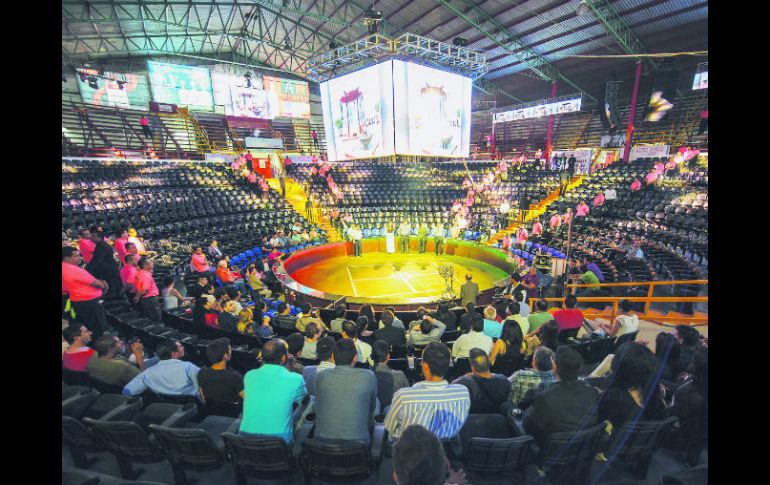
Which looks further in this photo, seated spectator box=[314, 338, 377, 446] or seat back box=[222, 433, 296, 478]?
seated spectator box=[314, 338, 377, 446]

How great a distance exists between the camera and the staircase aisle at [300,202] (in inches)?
695

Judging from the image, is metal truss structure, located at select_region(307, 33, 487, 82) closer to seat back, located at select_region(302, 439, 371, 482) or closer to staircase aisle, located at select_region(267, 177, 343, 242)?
staircase aisle, located at select_region(267, 177, 343, 242)

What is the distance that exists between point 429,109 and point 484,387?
10.5 metres

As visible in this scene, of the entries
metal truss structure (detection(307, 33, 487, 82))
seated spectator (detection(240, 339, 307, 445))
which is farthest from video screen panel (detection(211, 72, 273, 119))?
seated spectator (detection(240, 339, 307, 445))

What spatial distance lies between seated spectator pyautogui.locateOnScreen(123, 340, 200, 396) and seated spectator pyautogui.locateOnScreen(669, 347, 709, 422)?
429 cm

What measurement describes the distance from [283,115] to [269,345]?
28.7 metres

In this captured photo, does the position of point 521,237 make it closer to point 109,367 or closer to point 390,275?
point 390,275

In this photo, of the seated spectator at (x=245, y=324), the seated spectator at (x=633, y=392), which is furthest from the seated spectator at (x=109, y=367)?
the seated spectator at (x=633, y=392)

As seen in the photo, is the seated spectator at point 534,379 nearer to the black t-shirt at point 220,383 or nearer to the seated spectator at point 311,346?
the seated spectator at point 311,346

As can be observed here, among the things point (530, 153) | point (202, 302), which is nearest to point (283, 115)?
point (530, 153)

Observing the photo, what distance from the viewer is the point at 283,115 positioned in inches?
1098

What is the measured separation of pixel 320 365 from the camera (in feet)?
11.3

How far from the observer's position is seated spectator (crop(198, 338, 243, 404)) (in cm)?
299

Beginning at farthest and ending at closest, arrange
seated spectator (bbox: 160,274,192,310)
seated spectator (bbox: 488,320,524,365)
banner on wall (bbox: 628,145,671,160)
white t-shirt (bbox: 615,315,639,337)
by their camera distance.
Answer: banner on wall (bbox: 628,145,671,160), seated spectator (bbox: 160,274,192,310), white t-shirt (bbox: 615,315,639,337), seated spectator (bbox: 488,320,524,365)
